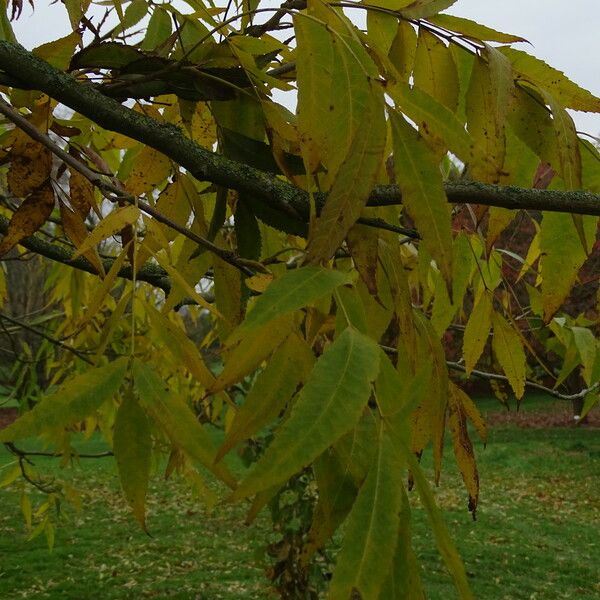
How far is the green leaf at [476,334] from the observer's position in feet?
2.60

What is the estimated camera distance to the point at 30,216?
2.01ft

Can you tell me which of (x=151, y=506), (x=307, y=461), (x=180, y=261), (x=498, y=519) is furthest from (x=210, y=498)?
(x=151, y=506)

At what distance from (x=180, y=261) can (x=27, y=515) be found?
2492 mm

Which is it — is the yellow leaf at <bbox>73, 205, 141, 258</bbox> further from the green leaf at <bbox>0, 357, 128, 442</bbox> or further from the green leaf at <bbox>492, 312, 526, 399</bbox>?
the green leaf at <bbox>492, 312, 526, 399</bbox>

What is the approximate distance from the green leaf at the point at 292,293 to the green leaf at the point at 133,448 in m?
0.08

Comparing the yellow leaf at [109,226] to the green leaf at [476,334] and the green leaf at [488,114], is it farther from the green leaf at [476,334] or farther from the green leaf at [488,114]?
the green leaf at [476,334]

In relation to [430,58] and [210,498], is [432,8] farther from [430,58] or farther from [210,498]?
[210,498]

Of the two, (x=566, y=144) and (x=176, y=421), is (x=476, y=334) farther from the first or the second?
(x=176, y=421)

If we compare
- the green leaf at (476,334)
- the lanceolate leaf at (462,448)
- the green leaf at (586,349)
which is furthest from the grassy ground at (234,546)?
the lanceolate leaf at (462,448)

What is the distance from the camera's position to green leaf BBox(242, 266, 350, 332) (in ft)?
1.18

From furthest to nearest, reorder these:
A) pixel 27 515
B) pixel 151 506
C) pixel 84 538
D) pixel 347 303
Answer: pixel 151 506 < pixel 84 538 < pixel 27 515 < pixel 347 303

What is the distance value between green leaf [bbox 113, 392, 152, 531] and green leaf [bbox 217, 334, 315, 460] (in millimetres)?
42

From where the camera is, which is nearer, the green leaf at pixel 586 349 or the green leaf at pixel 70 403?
the green leaf at pixel 70 403

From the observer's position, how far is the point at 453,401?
0.66m
